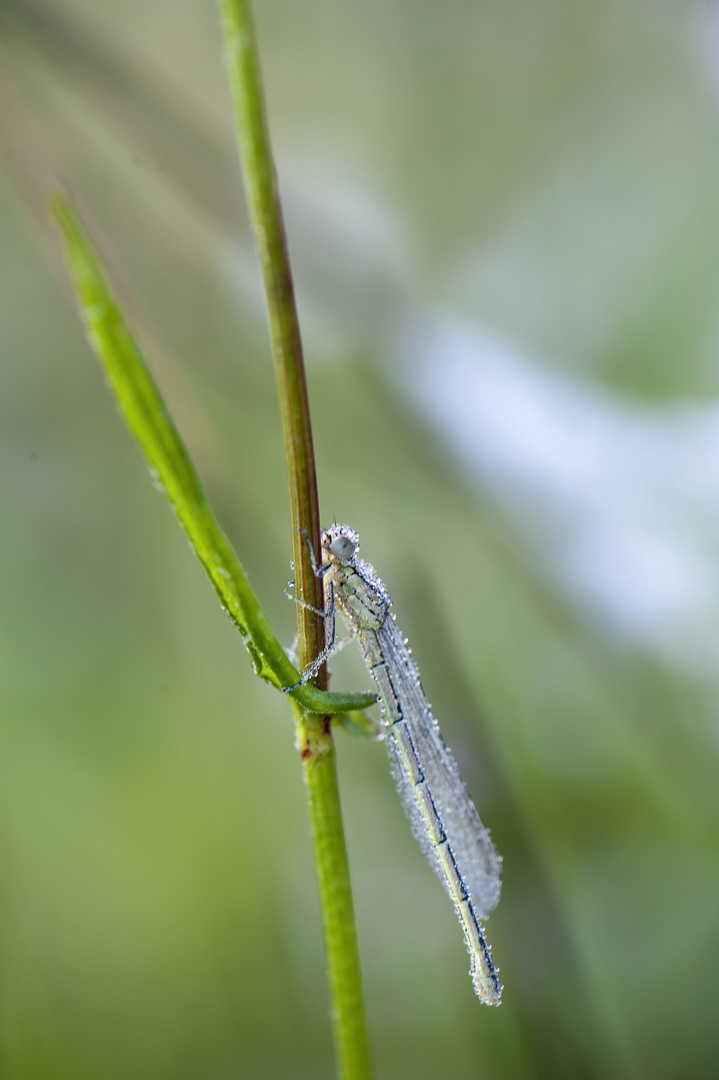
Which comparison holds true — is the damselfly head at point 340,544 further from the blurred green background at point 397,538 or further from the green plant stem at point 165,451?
the green plant stem at point 165,451

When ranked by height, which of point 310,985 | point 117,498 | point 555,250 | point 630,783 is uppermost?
point 555,250

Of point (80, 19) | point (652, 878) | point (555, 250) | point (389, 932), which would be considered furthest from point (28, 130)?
point (652, 878)

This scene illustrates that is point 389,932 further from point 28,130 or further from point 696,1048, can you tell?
point 28,130

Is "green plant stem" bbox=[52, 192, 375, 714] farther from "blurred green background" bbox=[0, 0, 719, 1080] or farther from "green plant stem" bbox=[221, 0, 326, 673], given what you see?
"blurred green background" bbox=[0, 0, 719, 1080]

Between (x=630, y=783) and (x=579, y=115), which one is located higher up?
(x=579, y=115)

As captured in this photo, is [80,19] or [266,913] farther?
[266,913]

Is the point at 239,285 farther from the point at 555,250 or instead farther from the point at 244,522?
the point at 555,250
